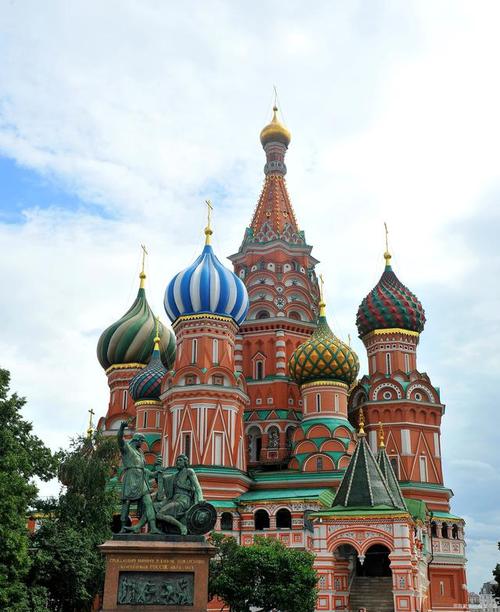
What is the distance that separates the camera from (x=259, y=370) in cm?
4544

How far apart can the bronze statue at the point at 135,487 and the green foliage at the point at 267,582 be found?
8.70 metres

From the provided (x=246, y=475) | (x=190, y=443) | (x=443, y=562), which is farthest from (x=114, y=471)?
(x=443, y=562)

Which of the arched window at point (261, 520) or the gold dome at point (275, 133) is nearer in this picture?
A: the arched window at point (261, 520)

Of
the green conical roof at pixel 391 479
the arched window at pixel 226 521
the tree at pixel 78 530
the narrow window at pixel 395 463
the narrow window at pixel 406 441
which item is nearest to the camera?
the tree at pixel 78 530

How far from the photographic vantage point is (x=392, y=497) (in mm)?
30531

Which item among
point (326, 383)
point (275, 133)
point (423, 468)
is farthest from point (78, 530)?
point (275, 133)

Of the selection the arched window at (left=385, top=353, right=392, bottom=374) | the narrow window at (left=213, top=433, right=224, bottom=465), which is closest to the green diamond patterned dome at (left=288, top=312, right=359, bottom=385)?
the arched window at (left=385, top=353, right=392, bottom=374)

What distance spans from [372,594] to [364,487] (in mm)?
4101

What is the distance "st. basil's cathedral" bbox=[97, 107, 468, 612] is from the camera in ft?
101

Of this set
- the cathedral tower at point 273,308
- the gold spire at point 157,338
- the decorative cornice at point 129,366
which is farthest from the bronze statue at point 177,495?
the decorative cornice at point 129,366

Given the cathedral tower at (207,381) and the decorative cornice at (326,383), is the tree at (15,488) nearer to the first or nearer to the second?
the cathedral tower at (207,381)

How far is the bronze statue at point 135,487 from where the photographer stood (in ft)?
62.3

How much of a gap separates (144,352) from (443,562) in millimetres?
21515

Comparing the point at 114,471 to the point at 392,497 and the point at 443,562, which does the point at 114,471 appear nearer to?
the point at 392,497
